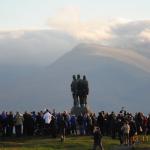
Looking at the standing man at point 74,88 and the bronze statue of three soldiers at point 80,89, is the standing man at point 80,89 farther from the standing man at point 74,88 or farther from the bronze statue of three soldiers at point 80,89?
the standing man at point 74,88

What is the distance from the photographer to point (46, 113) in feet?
153

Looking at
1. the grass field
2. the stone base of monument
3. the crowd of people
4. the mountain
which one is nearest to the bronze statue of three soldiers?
the stone base of monument

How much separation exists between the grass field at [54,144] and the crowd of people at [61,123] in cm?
100

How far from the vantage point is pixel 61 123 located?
45.9 m

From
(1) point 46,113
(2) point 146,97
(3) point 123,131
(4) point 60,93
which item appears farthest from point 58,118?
(2) point 146,97

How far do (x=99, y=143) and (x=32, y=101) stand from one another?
122464mm

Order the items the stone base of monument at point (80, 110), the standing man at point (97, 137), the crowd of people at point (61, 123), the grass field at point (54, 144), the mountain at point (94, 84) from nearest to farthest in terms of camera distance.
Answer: the standing man at point (97, 137) < the grass field at point (54, 144) < the crowd of people at point (61, 123) < the stone base of monument at point (80, 110) < the mountain at point (94, 84)

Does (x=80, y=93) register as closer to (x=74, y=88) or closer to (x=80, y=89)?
(x=80, y=89)

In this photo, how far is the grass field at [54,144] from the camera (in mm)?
43000

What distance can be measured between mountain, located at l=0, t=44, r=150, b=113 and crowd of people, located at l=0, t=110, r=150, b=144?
10167 cm

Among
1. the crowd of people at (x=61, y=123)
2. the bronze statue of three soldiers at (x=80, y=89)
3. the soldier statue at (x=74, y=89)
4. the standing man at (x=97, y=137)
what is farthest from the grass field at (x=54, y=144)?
the soldier statue at (x=74, y=89)

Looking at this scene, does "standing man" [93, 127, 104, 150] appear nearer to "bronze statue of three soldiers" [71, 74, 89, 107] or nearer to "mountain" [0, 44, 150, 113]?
"bronze statue of three soldiers" [71, 74, 89, 107]

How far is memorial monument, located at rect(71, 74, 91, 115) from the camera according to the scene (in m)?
52.5

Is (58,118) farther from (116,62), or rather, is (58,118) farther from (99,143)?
(116,62)
